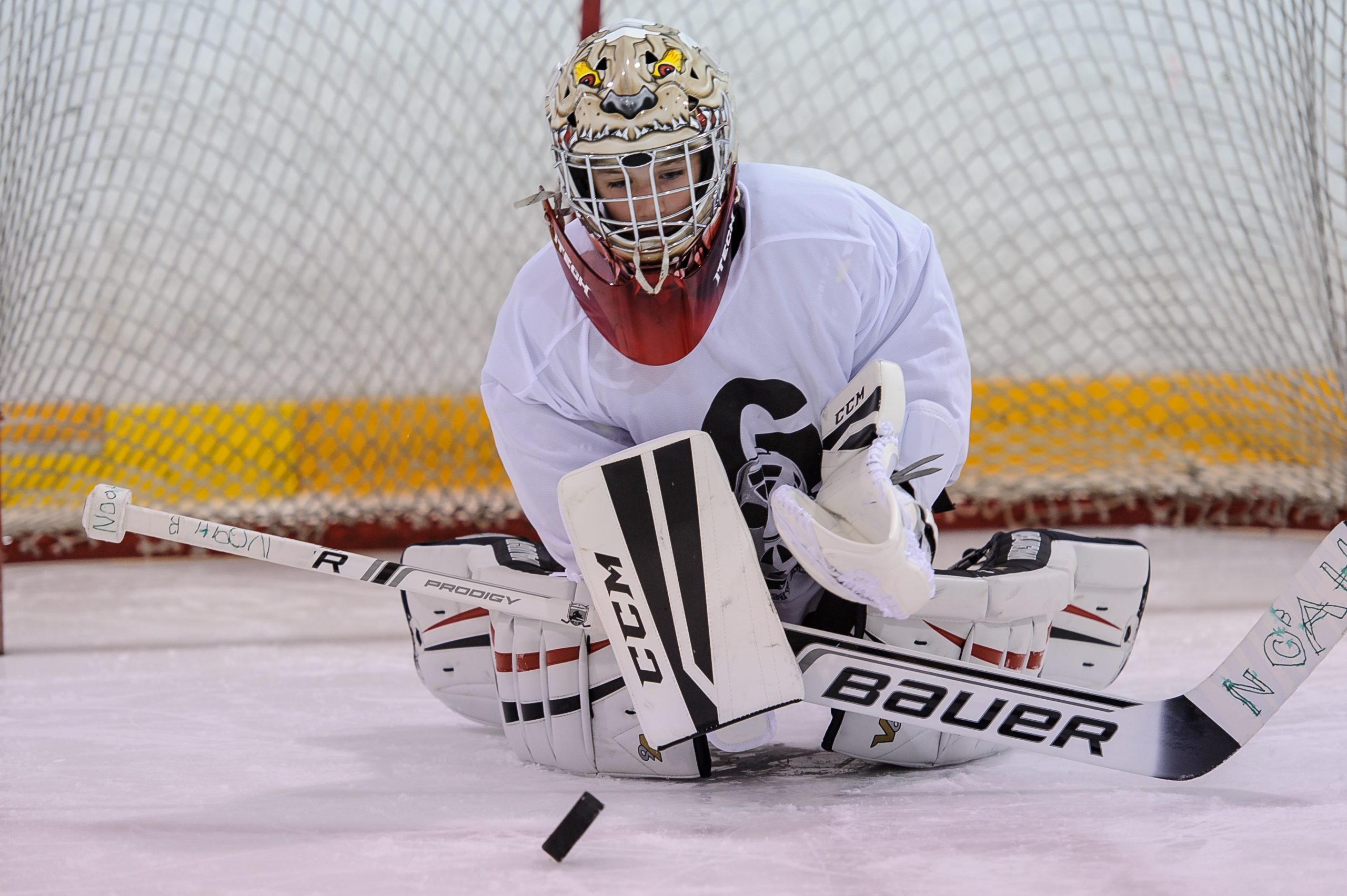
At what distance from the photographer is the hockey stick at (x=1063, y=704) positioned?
1257 mm

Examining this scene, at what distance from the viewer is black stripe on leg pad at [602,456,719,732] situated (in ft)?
4.10

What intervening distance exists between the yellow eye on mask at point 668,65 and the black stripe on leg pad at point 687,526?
41 centimetres

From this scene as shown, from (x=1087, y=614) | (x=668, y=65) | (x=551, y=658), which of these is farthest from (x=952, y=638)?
(x=668, y=65)

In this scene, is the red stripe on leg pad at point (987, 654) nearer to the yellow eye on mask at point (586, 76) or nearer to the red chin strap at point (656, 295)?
the red chin strap at point (656, 295)

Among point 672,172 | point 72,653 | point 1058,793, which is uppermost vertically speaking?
point 672,172

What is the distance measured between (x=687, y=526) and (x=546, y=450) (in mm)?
255

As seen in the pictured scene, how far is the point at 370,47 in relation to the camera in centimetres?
391

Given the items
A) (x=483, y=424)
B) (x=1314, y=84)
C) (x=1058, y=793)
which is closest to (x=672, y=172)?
(x=1058, y=793)

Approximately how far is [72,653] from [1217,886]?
1963 mm

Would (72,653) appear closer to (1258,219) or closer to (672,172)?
(672,172)

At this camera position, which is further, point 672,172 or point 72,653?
point 72,653

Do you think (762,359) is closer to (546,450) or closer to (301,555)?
(546,450)

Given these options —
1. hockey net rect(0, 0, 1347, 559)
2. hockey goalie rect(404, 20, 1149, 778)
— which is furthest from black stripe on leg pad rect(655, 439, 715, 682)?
hockey net rect(0, 0, 1347, 559)

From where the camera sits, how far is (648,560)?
1254 millimetres
